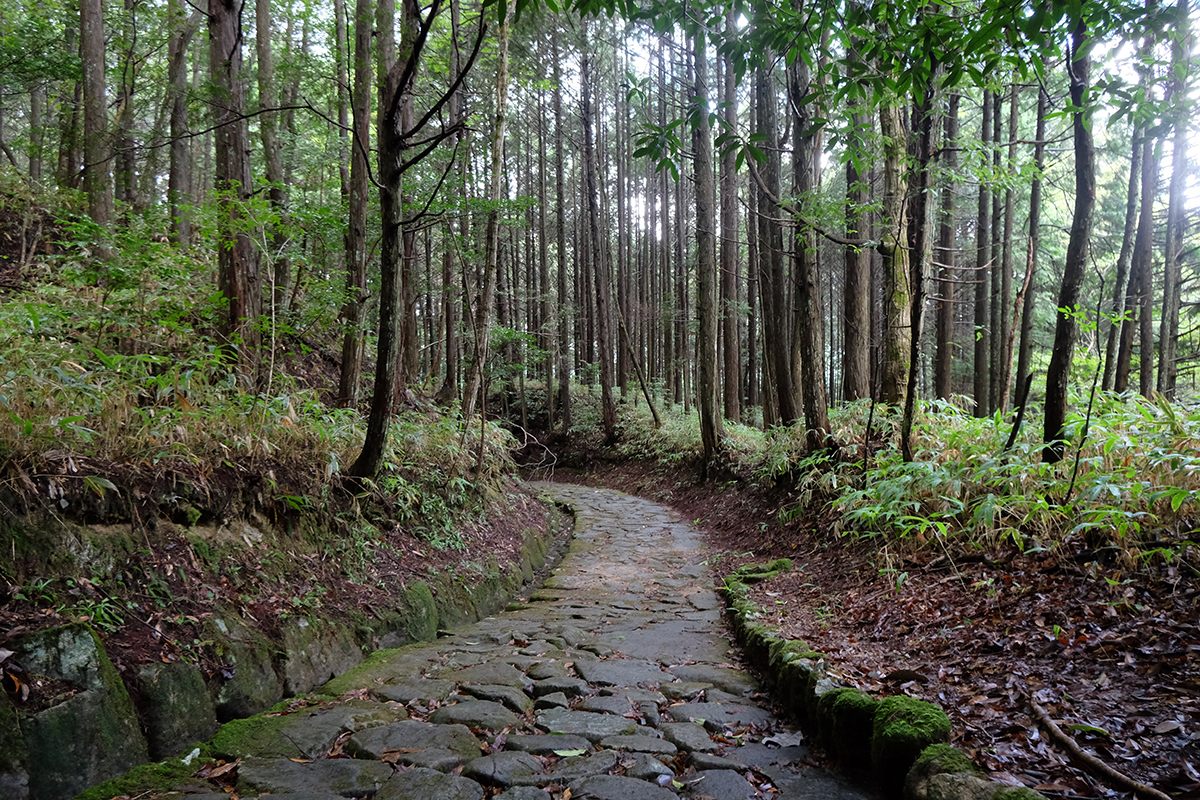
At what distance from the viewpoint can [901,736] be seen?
233 cm

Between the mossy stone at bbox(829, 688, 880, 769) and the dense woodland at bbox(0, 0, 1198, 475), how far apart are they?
2479mm

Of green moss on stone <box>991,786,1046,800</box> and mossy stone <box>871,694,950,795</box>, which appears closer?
green moss on stone <box>991,786,1046,800</box>

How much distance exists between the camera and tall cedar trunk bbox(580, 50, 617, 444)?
603 inches

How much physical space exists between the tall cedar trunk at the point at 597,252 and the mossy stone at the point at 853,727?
1455 centimetres

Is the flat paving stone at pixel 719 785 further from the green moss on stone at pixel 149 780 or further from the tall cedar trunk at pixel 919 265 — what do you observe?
the tall cedar trunk at pixel 919 265

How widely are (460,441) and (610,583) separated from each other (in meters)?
2.67

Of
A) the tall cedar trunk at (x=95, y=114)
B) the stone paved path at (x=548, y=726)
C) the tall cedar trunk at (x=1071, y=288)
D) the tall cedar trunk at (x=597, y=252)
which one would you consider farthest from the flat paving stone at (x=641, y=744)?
the tall cedar trunk at (x=597, y=252)

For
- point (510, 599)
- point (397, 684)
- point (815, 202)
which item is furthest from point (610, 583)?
point (815, 202)

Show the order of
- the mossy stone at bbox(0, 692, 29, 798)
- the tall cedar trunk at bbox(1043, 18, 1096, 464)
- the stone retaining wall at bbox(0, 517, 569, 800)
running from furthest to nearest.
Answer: the tall cedar trunk at bbox(1043, 18, 1096, 464), the stone retaining wall at bbox(0, 517, 569, 800), the mossy stone at bbox(0, 692, 29, 798)

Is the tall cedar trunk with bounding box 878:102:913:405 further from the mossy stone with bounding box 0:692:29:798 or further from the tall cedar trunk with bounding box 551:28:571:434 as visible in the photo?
the tall cedar trunk with bounding box 551:28:571:434

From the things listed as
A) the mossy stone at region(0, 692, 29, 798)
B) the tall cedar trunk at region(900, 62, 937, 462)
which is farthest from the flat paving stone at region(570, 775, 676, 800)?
the tall cedar trunk at region(900, 62, 937, 462)

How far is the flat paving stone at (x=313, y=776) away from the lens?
7.50ft

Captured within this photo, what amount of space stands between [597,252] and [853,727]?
582 inches

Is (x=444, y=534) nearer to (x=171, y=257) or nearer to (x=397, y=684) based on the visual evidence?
(x=397, y=684)
